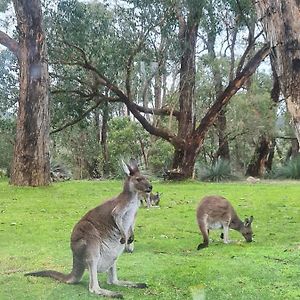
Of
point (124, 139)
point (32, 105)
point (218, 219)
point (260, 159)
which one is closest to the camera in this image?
point (218, 219)

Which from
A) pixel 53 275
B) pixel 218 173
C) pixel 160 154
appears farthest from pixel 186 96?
pixel 53 275

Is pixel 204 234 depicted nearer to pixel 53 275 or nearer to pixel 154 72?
pixel 53 275

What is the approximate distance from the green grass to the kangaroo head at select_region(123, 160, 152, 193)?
2.94 feet

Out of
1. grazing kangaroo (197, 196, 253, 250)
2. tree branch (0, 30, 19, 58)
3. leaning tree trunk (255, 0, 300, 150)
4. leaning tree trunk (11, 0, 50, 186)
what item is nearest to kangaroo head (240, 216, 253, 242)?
grazing kangaroo (197, 196, 253, 250)

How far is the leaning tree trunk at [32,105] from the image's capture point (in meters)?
15.9

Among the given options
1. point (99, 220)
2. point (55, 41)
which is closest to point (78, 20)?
point (55, 41)

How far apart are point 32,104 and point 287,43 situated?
1241 centimetres

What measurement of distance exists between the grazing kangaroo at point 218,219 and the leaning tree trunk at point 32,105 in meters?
8.53

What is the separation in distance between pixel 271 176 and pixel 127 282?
715 inches

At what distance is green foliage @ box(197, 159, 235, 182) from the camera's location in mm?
21188

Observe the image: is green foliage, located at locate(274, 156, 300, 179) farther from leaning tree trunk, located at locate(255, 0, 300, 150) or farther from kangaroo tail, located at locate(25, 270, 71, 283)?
leaning tree trunk, located at locate(255, 0, 300, 150)

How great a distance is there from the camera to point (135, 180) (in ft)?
18.3

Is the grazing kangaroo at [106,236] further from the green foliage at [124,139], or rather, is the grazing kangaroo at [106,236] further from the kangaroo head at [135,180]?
the green foliage at [124,139]

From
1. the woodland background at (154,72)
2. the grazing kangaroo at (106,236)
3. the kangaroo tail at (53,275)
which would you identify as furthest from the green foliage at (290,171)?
the kangaroo tail at (53,275)
